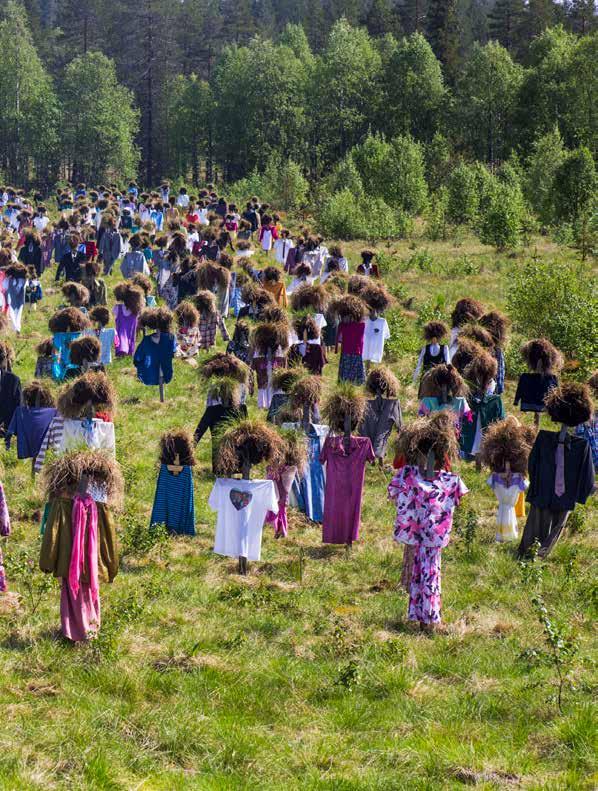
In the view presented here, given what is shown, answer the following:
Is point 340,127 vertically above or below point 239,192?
above

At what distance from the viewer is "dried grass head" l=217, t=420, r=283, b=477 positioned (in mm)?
10672

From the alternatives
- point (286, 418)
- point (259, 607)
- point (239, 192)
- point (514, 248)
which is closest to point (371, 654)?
point (259, 607)

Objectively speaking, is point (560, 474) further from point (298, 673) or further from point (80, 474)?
point (80, 474)

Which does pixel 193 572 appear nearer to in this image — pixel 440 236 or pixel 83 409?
pixel 83 409

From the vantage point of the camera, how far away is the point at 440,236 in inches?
1688

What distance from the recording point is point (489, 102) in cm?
6319

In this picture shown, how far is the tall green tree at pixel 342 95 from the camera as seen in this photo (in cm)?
6719

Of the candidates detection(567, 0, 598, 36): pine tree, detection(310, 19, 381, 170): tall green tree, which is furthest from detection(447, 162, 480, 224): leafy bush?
detection(567, 0, 598, 36): pine tree

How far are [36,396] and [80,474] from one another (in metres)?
4.65

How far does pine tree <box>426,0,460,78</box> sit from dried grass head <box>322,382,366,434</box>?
214ft

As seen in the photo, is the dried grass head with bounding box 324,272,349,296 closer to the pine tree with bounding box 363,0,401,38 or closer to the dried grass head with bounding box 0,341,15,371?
the dried grass head with bounding box 0,341,15,371

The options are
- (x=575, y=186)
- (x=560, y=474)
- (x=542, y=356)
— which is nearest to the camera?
(x=560, y=474)

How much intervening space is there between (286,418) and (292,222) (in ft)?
124

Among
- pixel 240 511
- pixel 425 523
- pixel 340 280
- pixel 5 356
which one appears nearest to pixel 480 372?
pixel 240 511
